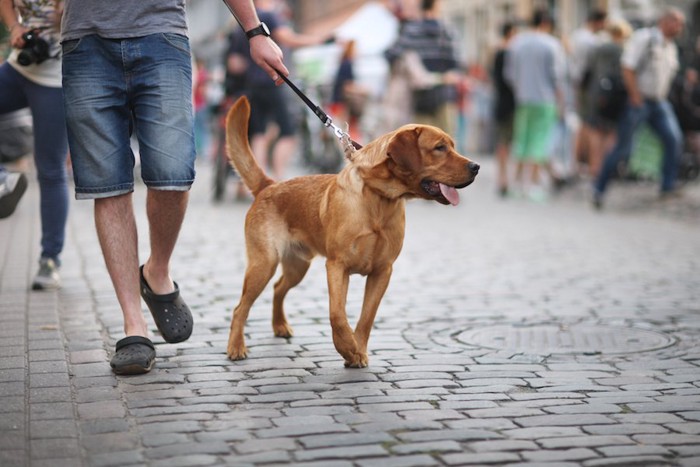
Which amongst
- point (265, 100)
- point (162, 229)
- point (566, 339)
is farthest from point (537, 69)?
point (162, 229)

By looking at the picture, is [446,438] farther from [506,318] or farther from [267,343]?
[506,318]

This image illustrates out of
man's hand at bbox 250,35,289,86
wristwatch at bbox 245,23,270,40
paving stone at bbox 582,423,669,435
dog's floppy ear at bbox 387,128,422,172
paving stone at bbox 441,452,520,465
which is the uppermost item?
wristwatch at bbox 245,23,270,40

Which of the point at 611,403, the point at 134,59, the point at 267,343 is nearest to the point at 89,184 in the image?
the point at 134,59

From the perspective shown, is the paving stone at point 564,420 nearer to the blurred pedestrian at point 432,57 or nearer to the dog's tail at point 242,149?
the dog's tail at point 242,149

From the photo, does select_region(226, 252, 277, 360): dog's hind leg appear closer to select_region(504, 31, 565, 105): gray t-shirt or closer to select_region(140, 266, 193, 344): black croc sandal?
select_region(140, 266, 193, 344): black croc sandal

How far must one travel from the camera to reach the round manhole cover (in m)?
5.59

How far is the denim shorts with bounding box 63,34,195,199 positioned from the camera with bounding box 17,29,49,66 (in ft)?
5.13

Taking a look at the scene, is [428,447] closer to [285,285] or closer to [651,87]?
[285,285]

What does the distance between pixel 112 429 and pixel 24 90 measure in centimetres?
328

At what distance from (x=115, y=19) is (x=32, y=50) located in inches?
67.4

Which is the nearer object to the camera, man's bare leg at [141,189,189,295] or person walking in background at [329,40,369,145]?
man's bare leg at [141,189,189,295]

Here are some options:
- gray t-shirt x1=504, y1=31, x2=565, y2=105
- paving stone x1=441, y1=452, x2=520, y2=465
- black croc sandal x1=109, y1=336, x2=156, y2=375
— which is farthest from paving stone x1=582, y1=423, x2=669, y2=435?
gray t-shirt x1=504, y1=31, x2=565, y2=105

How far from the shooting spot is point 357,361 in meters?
5.04

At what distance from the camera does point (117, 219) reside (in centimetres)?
509
